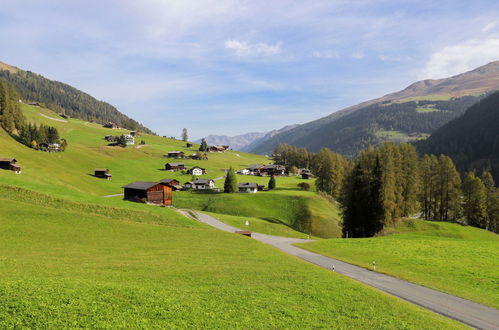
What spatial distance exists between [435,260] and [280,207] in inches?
2369

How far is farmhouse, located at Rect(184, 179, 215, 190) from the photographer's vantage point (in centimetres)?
11893

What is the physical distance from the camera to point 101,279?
18781mm

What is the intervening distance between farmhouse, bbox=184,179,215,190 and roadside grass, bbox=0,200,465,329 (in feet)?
275

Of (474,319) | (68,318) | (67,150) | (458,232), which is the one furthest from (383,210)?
(67,150)

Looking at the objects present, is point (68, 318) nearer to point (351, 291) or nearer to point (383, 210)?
point (351, 291)

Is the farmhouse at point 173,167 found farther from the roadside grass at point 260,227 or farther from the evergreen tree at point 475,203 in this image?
the evergreen tree at point 475,203

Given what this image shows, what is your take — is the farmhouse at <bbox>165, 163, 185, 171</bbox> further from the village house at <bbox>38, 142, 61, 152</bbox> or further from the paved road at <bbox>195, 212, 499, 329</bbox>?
the paved road at <bbox>195, 212, 499, 329</bbox>

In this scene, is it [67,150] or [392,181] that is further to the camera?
[67,150]

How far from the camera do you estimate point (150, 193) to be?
81.9 m

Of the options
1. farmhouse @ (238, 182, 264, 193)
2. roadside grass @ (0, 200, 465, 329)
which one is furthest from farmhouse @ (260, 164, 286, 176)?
roadside grass @ (0, 200, 465, 329)

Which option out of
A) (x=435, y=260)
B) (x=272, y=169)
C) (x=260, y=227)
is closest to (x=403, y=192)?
(x=260, y=227)

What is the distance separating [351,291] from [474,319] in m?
8.14

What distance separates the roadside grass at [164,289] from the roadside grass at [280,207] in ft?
173

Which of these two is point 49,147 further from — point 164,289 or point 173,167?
point 164,289
